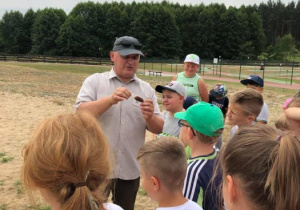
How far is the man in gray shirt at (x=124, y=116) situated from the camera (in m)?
3.28

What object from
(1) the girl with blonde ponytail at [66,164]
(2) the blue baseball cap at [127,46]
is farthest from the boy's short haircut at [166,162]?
(2) the blue baseball cap at [127,46]

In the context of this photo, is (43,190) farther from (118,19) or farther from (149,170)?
(118,19)

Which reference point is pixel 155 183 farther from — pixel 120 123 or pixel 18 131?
pixel 18 131

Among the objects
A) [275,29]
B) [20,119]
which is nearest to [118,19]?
[275,29]

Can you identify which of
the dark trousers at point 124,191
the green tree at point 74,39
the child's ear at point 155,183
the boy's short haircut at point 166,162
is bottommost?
the dark trousers at point 124,191

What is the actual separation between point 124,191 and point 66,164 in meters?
1.95

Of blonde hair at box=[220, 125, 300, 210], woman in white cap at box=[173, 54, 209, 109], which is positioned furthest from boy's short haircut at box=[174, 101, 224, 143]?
woman in white cap at box=[173, 54, 209, 109]

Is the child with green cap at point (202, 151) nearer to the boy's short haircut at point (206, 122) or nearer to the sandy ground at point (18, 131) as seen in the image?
the boy's short haircut at point (206, 122)

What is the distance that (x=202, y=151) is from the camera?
262 centimetres

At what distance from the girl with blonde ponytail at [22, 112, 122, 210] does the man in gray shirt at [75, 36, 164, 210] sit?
1545 millimetres

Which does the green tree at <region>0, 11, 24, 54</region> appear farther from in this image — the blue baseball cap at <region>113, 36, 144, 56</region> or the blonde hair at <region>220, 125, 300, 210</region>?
the blonde hair at <region>220, 125, 300, 210</region>

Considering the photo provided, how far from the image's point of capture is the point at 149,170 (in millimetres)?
2320

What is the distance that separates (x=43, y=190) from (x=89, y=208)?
26 cm

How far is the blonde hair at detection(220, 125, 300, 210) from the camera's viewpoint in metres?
1.28
